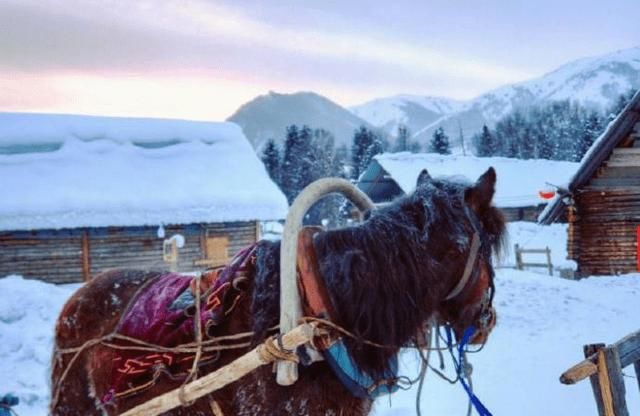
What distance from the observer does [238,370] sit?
196 cm

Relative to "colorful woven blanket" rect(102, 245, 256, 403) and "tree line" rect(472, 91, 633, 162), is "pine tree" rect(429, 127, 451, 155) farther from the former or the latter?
"colorful woven blanket" rect(102, 245, 256, 403)

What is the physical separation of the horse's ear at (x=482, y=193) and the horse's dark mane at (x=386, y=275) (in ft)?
0.17

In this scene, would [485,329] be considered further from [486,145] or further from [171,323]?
[486,145]

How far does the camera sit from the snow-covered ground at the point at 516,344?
5367mm

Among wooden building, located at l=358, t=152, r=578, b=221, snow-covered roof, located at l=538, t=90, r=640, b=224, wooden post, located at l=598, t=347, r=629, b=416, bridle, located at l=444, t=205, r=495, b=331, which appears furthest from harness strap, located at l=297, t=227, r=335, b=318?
wooden building, located at l=358, t=152, r=578, b=221

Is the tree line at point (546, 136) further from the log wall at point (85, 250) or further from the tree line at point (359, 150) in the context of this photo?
the log wall at point (85, 250)

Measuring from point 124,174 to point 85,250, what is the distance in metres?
3.50

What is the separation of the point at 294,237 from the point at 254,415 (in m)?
0.74

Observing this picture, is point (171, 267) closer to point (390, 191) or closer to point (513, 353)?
point (513, 353)

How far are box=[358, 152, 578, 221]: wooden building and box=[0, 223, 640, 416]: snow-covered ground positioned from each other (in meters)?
16.4

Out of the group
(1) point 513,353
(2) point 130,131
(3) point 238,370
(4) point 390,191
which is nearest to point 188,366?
(3) point 238,370

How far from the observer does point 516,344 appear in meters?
7.76

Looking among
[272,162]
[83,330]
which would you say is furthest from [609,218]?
[272,162]

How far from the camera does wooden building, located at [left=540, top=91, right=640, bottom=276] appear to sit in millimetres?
13672
